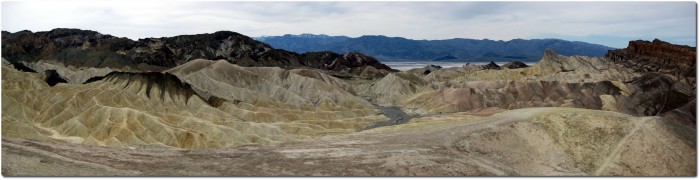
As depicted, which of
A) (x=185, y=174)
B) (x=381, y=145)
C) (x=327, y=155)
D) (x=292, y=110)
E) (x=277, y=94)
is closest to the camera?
(x=185, y=174)

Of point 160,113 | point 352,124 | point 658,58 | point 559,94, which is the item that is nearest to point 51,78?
point 160,113

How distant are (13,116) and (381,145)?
230 ft

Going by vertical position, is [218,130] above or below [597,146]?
below

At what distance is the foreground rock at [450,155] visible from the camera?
2794cm

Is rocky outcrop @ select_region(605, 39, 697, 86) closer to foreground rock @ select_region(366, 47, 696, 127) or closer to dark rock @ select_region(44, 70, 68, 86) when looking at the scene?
foreground rock @ select_region(366, 47, 696, 127)

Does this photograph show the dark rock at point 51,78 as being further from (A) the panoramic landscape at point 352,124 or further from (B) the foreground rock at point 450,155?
(B) the foreground rock at point 450,155

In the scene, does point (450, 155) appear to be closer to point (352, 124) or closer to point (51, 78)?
point (352, 124)

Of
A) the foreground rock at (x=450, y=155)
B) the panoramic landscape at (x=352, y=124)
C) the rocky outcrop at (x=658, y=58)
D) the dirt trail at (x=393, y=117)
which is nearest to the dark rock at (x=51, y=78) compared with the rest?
the panoramic landscape at (x=352, y=124)

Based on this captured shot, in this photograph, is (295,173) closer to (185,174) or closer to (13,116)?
(185,174)

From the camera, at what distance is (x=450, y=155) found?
33.3m

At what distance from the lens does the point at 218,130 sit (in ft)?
261

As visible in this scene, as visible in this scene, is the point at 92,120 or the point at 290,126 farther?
the point at 290,126

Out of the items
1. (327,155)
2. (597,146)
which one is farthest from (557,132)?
(327,155)

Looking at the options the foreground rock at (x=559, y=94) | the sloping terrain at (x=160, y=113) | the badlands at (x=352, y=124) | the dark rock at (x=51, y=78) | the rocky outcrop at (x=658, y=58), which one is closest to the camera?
the badlands at (x=352, y=124)
